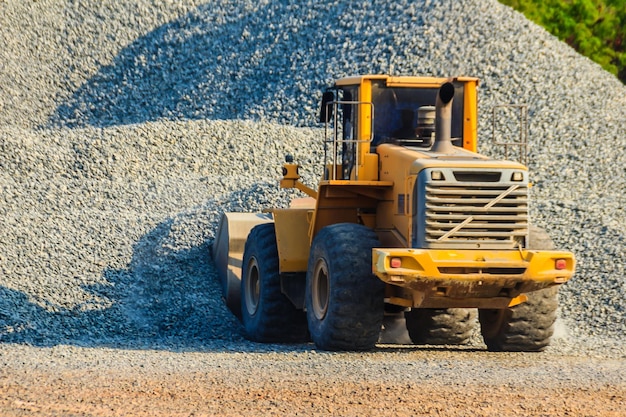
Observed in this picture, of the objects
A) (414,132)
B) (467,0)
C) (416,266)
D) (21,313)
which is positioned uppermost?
(467,0)

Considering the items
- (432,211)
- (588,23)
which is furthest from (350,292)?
(588,23)

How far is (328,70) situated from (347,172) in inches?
554

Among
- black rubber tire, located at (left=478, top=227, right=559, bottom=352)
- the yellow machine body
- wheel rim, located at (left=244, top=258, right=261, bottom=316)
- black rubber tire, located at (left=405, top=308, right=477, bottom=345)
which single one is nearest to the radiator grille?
the yellow machine body

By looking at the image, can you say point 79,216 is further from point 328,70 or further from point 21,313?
point 328,70

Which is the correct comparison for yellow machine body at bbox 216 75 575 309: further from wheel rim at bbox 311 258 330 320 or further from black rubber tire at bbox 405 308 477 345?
black rubber tire at bbox 405 308 477 345

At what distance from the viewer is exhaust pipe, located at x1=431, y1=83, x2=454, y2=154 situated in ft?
39.4

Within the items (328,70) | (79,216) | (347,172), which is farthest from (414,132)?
(328,70)

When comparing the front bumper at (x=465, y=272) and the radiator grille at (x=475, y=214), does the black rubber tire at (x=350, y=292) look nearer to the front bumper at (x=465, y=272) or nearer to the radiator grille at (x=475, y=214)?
the front bumper at (x=465, y=272)

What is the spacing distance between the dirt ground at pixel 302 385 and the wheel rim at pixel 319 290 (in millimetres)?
839

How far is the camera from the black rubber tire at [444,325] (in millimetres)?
13469

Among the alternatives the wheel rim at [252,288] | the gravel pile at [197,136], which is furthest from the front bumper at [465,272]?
the wheel rim at [252,288]

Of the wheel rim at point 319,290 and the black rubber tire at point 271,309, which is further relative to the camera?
the black rubber tire at point 271,309

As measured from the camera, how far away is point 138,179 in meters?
20.6

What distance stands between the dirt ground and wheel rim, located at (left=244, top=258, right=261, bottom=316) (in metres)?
2.51
